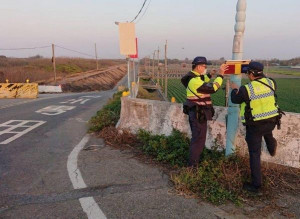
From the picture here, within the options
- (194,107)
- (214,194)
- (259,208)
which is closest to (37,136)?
(194,107)

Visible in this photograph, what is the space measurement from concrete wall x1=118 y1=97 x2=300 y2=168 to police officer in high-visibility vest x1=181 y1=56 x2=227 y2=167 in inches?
30.4

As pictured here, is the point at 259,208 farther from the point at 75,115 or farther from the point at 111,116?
the point at 75,115

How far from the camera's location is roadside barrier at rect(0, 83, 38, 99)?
17.4 meters

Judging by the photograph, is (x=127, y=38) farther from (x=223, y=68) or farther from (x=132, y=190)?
(x=132, y=190)

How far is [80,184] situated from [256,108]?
2763 mm

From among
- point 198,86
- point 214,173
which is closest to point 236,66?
point 198,86

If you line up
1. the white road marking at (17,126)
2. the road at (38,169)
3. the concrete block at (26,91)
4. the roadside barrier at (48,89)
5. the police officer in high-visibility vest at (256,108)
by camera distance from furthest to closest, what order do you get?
the roadside barrier at (48,89) → the concrete block at (26,91) → the white road marking at (17,126) → the police officer in high-visibility vest at (256,108) → the road at (38,169)

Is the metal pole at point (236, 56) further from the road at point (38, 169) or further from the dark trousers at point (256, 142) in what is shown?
the road at point (38, 169)

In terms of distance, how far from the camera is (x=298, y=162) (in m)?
3.97

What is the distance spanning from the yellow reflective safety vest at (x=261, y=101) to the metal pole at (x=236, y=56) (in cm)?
64

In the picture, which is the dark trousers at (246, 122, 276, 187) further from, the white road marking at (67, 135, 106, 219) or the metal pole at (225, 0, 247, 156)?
the white road marking at (67, 135, 106, 219)

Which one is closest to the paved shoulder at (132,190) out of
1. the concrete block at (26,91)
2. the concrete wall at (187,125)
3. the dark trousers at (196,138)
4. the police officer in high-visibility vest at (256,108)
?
the dark trousers at (196,138)

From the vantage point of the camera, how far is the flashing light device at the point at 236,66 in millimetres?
3689

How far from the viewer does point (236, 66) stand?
12.3 ft
